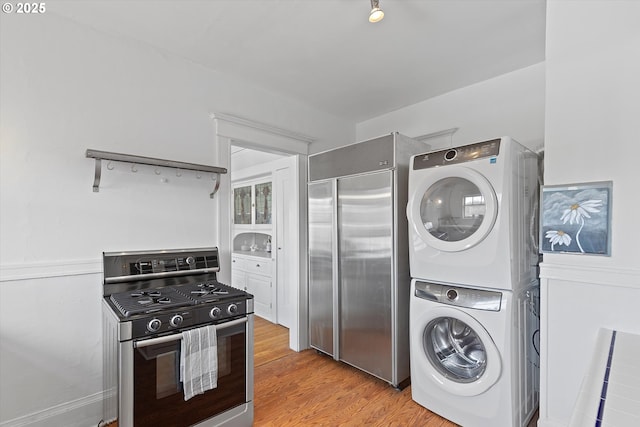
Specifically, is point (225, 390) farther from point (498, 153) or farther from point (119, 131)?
point (498, 153)

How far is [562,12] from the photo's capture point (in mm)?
1653

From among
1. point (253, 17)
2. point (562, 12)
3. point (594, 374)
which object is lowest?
point (594, 374)

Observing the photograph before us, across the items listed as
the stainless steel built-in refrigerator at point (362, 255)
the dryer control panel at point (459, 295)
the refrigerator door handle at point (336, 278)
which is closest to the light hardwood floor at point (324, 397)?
the stainless steel built-in refrigerator at point (362, 255)

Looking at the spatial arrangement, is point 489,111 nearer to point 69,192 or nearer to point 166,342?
point 166,342

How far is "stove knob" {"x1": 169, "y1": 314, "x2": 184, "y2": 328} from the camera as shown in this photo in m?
1.60

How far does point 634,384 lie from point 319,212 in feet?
7.72

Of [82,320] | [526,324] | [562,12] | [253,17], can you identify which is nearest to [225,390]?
[82,320]

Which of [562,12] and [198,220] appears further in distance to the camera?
[198,220]

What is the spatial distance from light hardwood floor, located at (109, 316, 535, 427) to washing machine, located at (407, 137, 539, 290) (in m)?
0.95

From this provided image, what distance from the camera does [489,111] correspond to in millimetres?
2645

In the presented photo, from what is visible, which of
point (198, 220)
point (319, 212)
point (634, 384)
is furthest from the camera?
point (319, 212)

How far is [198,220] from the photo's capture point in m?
2.43

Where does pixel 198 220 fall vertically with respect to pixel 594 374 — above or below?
above

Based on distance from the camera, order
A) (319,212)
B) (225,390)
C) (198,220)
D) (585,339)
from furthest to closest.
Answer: (319,212) < (198,220) < (225,390) < (585,339)
